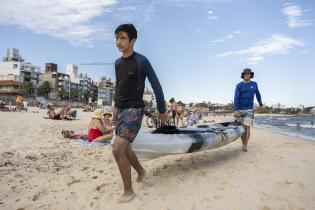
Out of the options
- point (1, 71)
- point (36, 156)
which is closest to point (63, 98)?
point (1, 71)

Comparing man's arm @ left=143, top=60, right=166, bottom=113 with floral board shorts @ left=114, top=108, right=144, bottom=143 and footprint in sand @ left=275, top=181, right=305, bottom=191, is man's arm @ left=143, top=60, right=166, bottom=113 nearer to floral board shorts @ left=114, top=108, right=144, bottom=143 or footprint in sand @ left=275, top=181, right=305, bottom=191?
floral board shorts @ left=114, top=108, right=144, bottom=143

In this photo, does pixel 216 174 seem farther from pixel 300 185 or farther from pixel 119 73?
pixel 119 73

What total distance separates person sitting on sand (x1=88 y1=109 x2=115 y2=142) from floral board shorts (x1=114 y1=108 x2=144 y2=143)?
16.0 ft

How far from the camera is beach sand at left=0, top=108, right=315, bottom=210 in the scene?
13.0 ft

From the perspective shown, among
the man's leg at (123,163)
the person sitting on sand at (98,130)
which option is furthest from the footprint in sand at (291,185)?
the person sitting on sand at (98,130)

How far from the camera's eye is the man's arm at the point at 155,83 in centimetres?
394

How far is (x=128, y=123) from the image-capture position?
3.84m

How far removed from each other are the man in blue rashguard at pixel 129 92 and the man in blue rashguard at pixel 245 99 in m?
3.91

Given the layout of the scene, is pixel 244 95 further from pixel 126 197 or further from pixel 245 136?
pixel 126 197

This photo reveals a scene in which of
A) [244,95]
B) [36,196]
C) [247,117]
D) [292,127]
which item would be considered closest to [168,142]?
[36,196]

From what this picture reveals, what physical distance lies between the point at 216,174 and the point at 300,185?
1.27m

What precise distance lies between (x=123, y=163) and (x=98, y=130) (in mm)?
5406

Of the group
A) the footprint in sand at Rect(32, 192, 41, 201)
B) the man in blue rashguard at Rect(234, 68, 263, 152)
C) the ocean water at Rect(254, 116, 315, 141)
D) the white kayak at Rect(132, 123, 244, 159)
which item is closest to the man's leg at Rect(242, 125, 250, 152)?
the man in blue rashguard at Rect(234, 68, 263, 152)

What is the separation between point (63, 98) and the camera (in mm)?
109312
